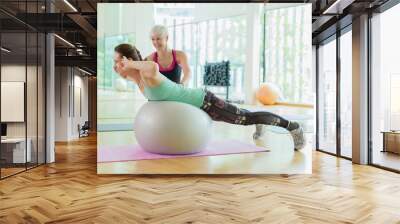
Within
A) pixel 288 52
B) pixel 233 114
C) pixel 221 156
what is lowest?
pixel 221 156

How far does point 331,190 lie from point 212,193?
1625 mm

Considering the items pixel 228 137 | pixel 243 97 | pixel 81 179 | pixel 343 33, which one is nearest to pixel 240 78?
pixel 243 97

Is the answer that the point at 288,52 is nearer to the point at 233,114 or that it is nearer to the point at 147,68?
the point at 233,114

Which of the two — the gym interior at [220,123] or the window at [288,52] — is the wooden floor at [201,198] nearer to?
the gym interior at [220,123]

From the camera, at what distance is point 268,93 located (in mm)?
6203

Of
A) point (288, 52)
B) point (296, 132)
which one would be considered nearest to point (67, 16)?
point (288, 52)

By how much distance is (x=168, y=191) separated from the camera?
201 inches

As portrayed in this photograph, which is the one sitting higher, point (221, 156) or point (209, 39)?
point (209, 39)

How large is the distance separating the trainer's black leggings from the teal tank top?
0.13 m

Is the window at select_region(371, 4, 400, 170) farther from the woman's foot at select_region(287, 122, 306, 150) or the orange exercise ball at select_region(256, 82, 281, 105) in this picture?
the orange exercise ball at select_region(256, 82, 281, 105)

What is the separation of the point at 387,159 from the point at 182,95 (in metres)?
4.37

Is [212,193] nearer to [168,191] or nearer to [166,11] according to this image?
[168,191]

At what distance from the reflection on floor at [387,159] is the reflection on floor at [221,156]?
1981 millimetres

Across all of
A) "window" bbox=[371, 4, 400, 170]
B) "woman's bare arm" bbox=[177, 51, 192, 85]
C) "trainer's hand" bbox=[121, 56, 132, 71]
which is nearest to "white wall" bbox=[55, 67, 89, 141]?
"trainer's hand" bbox=[121, 56, 132, 71]
